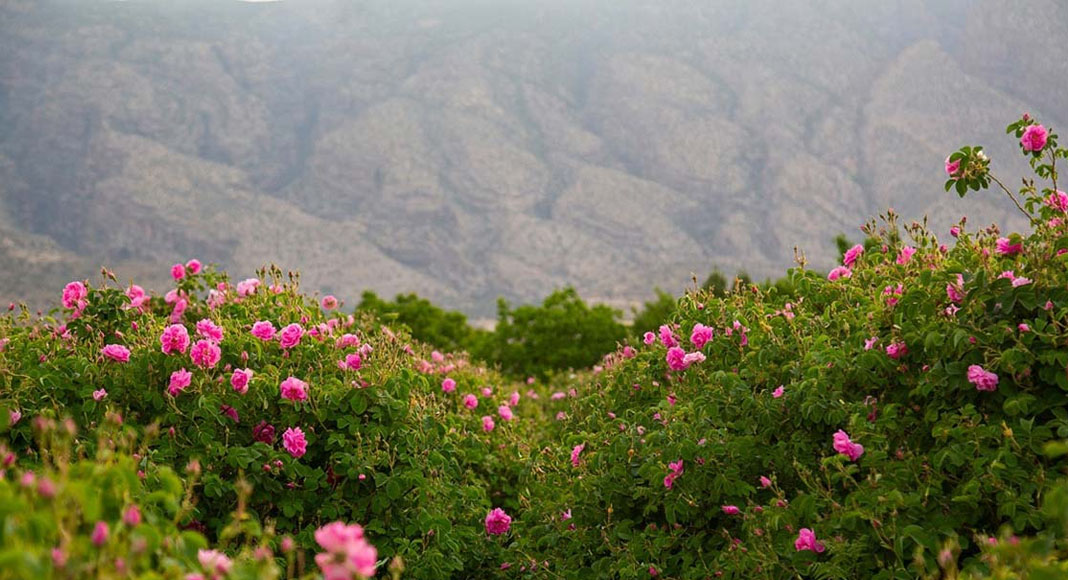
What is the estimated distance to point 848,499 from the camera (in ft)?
9.52

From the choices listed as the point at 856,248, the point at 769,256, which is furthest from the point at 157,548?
the point at 769,256

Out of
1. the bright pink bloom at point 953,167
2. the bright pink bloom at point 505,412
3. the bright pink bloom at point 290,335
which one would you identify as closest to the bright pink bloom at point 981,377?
the bright pink bloom at point 953,167

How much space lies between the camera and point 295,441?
12.5 feet

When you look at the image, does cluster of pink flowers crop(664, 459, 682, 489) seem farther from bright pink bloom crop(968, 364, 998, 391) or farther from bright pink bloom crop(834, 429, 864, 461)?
bright pink bloom crop(968, 364, 998, 391)

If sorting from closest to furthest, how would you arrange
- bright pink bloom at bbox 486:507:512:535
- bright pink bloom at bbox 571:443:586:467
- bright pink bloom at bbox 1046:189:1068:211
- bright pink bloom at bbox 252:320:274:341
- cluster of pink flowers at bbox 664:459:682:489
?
1. bright pink bloom at bbox 1046:189:1068:211
2. cluster of pink flowers at bbox 664:459:682:489
3. bright pink bloom at bbox 252:320:274:341
4. bright pink bloom at bbox 571:443:586:467
5. bright pink bloom at bbox 486:507:512:535

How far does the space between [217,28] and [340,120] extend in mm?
19120

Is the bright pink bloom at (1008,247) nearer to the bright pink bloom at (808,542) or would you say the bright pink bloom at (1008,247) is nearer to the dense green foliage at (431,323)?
the bright pink bloom at (808,542)

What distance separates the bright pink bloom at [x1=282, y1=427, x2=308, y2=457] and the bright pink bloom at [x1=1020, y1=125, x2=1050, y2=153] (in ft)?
10.1

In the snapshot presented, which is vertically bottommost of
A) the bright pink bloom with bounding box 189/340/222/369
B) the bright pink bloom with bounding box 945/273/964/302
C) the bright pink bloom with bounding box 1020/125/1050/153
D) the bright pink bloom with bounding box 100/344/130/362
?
the bright pink bloom with bounding box 100/344/130/362

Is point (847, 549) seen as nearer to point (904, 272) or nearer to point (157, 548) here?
point (904, 272)

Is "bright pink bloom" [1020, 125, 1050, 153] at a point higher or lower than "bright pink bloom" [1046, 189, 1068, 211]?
higher

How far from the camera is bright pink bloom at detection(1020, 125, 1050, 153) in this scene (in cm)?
327

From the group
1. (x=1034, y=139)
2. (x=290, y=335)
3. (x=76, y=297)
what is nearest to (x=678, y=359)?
(x=1034, y=139)

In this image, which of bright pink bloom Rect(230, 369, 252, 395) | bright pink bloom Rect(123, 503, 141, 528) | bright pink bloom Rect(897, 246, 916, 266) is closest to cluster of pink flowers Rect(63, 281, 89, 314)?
bright pink bloom Rect(230, 369, 252, 395)
